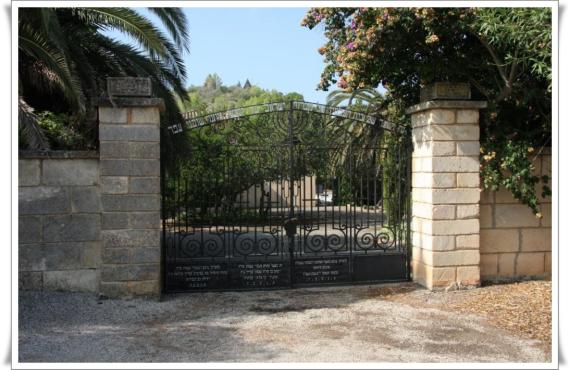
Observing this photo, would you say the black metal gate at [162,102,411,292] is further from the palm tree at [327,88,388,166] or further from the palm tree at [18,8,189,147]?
the palm tree at [18,8,189,147]

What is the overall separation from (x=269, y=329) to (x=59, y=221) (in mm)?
2818

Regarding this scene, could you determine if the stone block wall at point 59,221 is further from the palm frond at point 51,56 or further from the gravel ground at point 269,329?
the palm frond at point 51,56

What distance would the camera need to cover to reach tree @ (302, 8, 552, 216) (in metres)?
6.89

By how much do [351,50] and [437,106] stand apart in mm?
1308

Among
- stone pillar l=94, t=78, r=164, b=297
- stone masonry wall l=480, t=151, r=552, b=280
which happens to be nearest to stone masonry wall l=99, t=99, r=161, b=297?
stone pillar l=94, t=78, r=164, b=297

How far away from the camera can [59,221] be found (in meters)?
6.69

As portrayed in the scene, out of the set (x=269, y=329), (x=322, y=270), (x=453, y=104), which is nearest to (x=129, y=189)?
(x=269, y=329)

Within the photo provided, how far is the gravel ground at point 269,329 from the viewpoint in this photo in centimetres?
501

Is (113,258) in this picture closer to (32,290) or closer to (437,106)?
(32,290)

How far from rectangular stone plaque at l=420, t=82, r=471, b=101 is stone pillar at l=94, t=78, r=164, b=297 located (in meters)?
3.40

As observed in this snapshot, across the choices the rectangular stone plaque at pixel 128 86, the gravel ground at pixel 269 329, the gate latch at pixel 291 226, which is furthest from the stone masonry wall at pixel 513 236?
the rectangular stone plaque at pixel 128 86

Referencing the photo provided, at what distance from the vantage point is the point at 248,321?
20.0 feet
